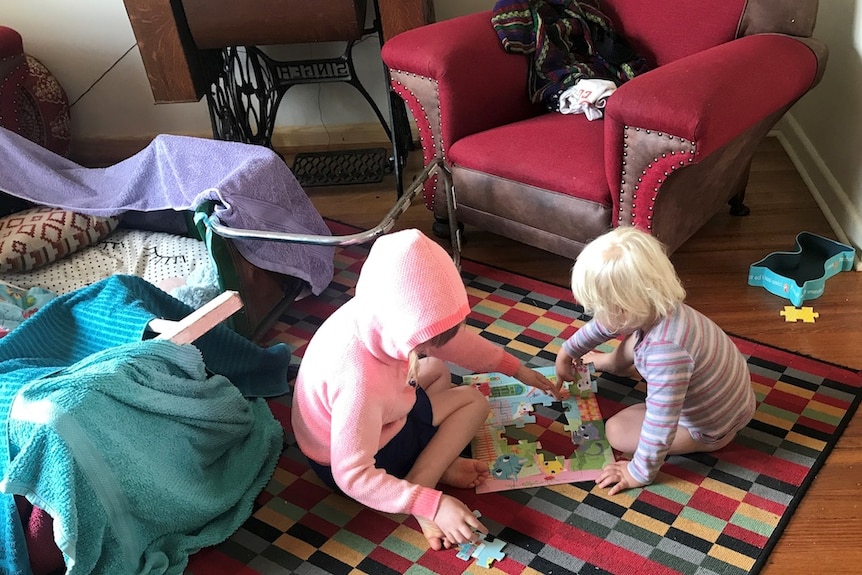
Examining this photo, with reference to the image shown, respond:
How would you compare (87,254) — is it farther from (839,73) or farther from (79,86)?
(839,73)

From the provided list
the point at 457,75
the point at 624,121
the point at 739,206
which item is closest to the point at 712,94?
the point at 624,121

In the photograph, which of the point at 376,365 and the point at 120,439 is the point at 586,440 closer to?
the point at 376,365

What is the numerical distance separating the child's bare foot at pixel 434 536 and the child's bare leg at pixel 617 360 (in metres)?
0.55

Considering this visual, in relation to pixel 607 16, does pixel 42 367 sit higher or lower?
lower

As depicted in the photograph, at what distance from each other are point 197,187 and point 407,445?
898 mm

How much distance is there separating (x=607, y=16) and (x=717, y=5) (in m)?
0.31

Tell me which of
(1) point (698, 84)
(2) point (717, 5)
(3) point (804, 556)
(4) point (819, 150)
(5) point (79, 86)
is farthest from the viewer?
(5) point (79, 86)

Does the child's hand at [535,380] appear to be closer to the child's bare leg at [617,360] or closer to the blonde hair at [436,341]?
the child's bare leg at [617,360]

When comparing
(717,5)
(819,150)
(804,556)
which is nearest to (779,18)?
(717,5)

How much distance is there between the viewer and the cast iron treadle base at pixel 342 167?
2.80 metres

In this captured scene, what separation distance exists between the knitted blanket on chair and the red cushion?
0.38ft

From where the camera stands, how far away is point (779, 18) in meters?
2.00

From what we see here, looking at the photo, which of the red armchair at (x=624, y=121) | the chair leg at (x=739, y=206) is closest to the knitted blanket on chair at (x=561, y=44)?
the red armchair at (x=624, y=121)

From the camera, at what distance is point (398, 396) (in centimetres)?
145
